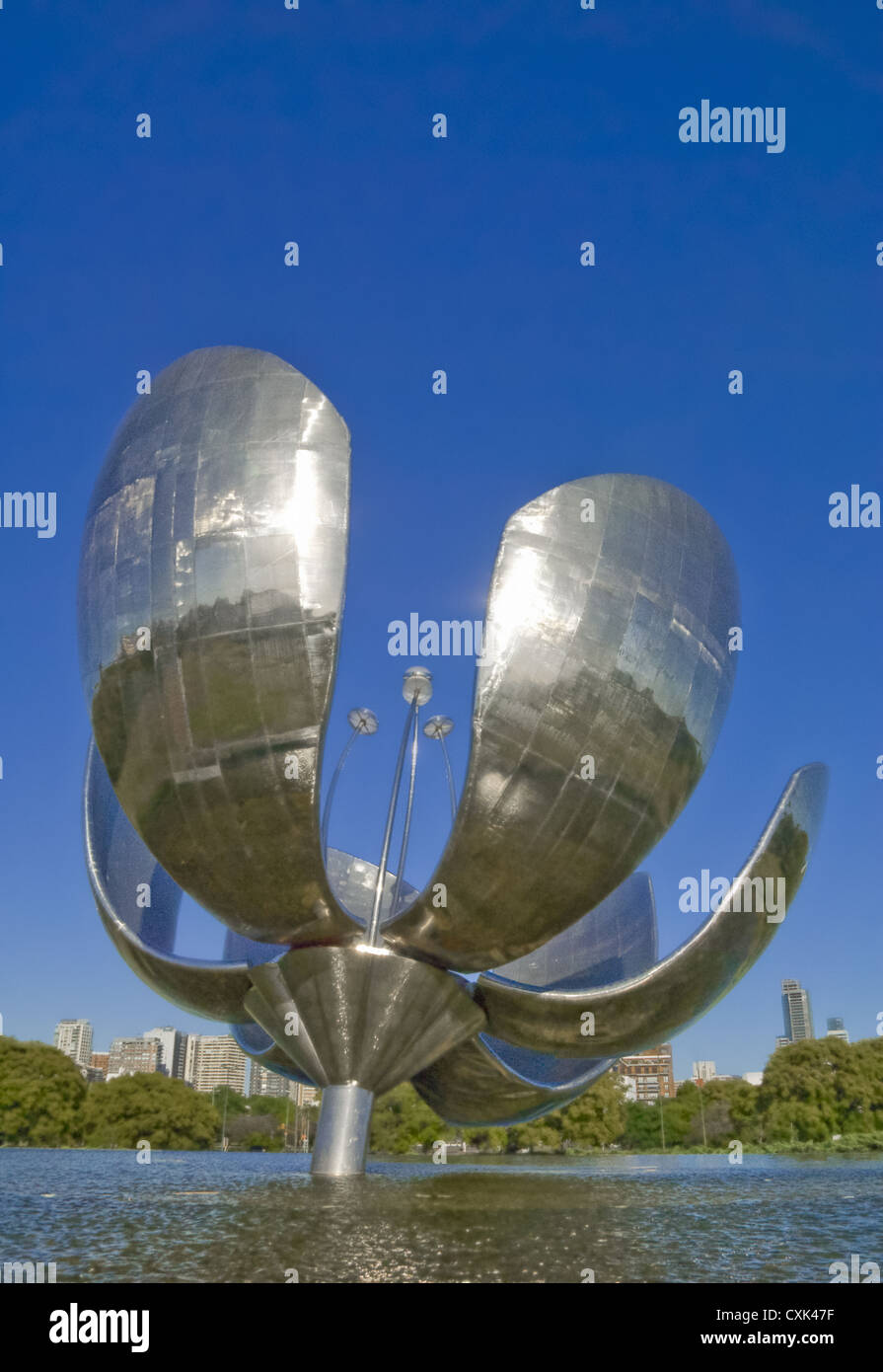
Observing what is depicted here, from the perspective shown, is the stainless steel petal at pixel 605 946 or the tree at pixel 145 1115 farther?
the tree at pixel 145 1115

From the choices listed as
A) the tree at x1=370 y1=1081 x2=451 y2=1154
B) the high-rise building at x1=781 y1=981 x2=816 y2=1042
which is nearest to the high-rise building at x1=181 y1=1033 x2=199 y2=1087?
the high-rise building at x1=781 y1=981 x2=816 y2=1042

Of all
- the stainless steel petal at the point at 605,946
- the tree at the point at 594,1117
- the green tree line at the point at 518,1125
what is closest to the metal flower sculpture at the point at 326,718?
the stainless steel petal at the point at 605,946

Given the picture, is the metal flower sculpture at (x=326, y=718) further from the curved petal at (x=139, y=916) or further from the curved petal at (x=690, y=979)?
the curved petal at (x=139, y=916)

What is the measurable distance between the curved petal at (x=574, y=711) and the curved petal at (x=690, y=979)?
1.21 meters

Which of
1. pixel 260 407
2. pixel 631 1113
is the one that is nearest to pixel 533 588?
pixel 260 407

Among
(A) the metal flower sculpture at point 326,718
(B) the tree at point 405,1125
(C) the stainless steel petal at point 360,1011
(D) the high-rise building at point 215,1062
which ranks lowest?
(D) the high-rise building at point 215,1062

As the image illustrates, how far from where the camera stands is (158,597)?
13.2 m

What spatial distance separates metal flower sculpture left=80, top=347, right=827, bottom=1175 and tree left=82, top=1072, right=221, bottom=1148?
3613cm

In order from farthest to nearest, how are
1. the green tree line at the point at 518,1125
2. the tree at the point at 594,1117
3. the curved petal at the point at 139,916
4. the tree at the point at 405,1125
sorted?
1. the tree at the point at 594,1117
2. the tree at the point at 405,1125
3. the green tree line at the point at 518,1125
4. the curved petal at the point at 139,916

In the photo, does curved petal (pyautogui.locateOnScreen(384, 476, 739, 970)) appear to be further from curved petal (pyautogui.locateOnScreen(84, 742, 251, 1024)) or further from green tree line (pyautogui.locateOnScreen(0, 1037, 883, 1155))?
green tree line (pyautogui.locateOnScreen(0, 1037, 883, 1155))

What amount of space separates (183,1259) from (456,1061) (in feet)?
28.8

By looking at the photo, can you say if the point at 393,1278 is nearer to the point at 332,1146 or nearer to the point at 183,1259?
the point at 183,1259

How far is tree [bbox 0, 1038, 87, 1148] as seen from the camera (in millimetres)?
43875

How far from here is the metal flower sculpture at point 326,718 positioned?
12867 millimetres
